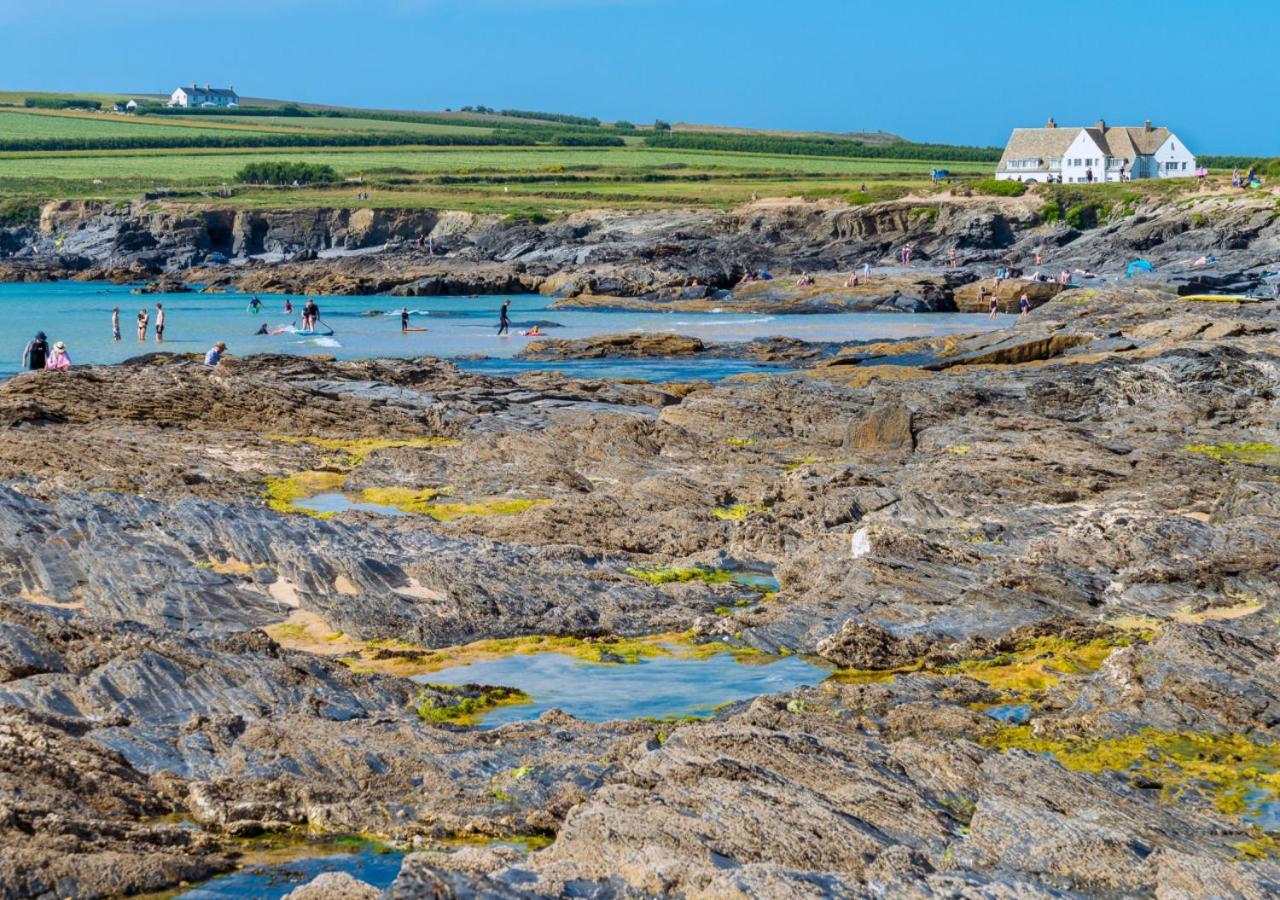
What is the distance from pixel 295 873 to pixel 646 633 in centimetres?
727

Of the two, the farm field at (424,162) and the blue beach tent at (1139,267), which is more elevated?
the farm field at (424,162)

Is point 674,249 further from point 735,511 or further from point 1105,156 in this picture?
point 735,511

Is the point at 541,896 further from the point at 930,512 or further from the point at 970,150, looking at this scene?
the point at 970,150

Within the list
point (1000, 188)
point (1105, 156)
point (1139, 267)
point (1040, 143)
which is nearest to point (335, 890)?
point (1139, 267)

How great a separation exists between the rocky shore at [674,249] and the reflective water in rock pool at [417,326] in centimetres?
435

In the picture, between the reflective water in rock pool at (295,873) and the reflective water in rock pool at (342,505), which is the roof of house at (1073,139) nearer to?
the reflective water in rock pool at (342,505)

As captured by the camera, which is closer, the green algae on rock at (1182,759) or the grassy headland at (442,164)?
the green algae on rock at (1182,759)

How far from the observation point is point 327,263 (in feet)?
323

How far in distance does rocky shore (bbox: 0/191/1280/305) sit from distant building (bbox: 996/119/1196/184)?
754 inches

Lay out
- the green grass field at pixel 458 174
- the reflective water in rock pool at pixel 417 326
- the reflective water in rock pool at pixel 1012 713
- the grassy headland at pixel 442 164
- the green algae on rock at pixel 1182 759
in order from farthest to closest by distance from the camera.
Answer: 1. the grassy headland at pixel 442 164
2. the green grass field at pixel 458 174
3. the reflective water in rock pool at pixel 417 326
4. the reflective water in rock pool at pixel 1012 713
5. the green algae on rock at pixel 1182 759

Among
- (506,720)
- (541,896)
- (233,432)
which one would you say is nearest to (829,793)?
(541,896)

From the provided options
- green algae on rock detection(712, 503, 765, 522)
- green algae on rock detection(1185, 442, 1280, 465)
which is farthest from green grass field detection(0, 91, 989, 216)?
green algae on rock detection(712, 503, 765, 522)

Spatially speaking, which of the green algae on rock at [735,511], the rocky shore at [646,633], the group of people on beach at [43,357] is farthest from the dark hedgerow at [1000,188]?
the green algae on rock at [735,511]

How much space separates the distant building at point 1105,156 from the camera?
374 ft
